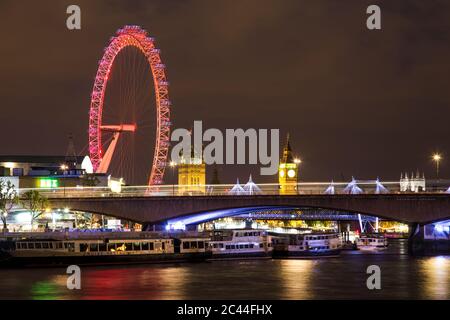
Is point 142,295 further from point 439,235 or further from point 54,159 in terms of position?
point 54,159

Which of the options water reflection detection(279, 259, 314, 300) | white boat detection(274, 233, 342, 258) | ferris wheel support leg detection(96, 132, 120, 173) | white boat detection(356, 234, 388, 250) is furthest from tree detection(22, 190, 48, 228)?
white boat detection(356, 234, 388, 250)

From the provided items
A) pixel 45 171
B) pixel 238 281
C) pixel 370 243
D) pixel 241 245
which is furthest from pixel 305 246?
pixel 45 171

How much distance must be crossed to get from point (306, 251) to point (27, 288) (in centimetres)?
4500

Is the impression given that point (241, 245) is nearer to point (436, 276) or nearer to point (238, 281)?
point (238, 281)

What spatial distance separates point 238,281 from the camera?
73.5 meters

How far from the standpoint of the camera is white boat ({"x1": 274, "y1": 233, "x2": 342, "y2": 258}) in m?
106

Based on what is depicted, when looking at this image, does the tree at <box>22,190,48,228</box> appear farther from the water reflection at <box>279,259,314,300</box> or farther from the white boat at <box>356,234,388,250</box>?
the white boat at <box>356,234,388,250</box>

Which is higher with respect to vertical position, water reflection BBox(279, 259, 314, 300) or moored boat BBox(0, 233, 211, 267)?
moored boat BBox(0, 233, 211, 267)

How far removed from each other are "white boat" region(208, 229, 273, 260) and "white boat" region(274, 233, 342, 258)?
253 centimetres

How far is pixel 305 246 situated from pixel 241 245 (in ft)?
28.4

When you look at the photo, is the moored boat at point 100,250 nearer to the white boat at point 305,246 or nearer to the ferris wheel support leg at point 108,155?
the white boat at point 305,246

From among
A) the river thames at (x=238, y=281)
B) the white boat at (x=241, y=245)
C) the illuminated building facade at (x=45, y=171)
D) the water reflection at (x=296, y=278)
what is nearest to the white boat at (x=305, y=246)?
the white boat at (x=241, y=245)
